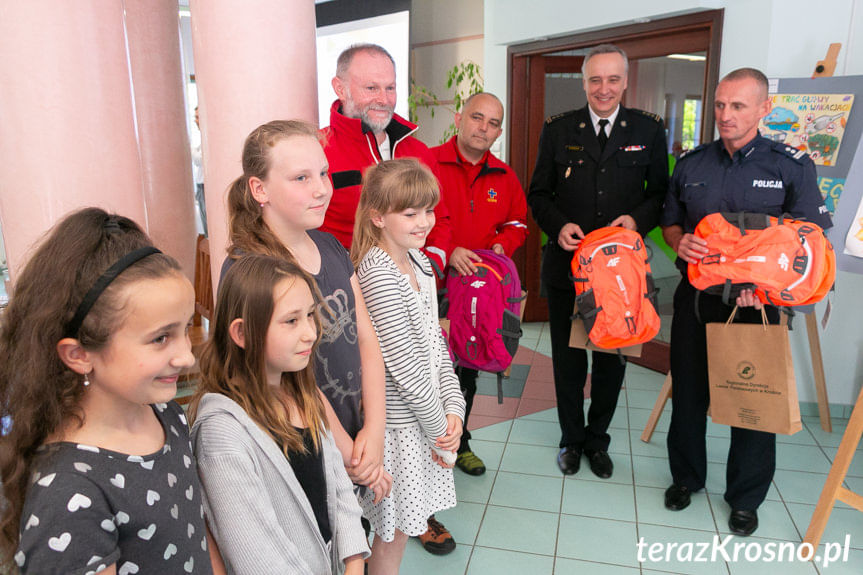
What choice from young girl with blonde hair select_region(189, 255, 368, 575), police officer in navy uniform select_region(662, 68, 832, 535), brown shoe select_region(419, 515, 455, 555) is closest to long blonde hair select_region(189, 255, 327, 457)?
young girl with blonde hair select_region(189, 255, 368, 575)

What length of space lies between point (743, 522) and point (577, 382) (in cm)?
92

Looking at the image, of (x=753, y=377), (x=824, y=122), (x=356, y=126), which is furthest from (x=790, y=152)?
(x=356, y=126)

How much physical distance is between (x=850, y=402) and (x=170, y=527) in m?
3.85

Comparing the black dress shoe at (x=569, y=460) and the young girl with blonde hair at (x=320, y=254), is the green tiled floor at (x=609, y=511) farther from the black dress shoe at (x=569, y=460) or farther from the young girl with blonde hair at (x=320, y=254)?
the young girl with blonde hair at (x=320, y=254)

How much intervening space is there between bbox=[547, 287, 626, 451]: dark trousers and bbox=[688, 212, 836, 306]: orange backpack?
2.42 feet

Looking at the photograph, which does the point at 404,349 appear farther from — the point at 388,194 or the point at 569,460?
the point at 569,460

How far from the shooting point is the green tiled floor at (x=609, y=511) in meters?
2.34

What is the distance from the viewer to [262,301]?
4.04 feet

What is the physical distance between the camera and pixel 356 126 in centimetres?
207

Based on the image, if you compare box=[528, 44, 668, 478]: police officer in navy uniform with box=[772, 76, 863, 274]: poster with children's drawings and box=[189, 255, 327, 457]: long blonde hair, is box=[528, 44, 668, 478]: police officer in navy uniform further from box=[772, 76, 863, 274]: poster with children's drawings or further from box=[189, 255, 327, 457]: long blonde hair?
box=[189, 255, 327, 457]: long blonde hair

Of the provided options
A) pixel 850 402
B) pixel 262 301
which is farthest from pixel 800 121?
pixel 262 301

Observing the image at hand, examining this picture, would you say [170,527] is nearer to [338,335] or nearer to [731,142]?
[338,335]

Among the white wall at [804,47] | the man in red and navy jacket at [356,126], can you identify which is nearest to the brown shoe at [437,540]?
the man in red and navy jacket at [356,126]

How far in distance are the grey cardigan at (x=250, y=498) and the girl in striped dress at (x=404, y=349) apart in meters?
0.63
